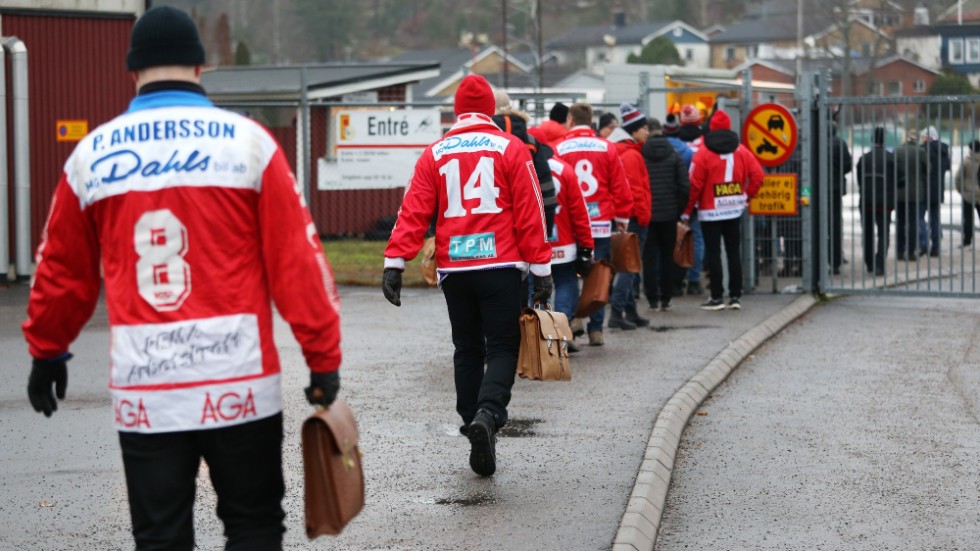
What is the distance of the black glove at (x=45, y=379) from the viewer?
4.52 m

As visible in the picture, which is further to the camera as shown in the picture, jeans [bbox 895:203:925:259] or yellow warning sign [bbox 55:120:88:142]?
jeans [bbox 895:203:925:259]

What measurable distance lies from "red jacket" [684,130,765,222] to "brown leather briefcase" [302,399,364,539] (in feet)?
34.8

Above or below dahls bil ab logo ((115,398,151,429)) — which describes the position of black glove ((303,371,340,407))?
above

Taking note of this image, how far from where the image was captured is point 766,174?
16203 millimetres

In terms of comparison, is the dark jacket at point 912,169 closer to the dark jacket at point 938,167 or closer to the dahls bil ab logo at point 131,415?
the dark jacket at point 938,167

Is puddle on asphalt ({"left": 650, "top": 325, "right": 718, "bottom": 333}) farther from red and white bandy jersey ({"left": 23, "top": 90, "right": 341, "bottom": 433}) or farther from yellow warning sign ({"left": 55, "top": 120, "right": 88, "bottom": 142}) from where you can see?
red and white bandy jersey ({"left": 23, "top": 90, "right": 341, "bottom": 433})

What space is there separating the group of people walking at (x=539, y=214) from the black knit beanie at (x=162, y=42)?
314cm

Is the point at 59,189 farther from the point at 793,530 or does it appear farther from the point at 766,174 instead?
the point at 766,174

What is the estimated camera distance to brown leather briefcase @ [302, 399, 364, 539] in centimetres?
434

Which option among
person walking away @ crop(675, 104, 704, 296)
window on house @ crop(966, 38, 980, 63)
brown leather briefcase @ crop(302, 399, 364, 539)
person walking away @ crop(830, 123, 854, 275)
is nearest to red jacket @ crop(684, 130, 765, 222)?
person walking away @ crop(675, 104, 704, 296)

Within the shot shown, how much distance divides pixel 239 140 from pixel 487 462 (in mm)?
3243

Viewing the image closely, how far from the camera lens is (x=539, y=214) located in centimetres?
746

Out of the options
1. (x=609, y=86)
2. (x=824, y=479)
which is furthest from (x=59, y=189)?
(x=609, y=86)

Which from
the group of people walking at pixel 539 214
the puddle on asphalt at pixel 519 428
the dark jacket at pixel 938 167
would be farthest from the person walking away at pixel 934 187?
the puddle on asphalt at pixel 519 428
